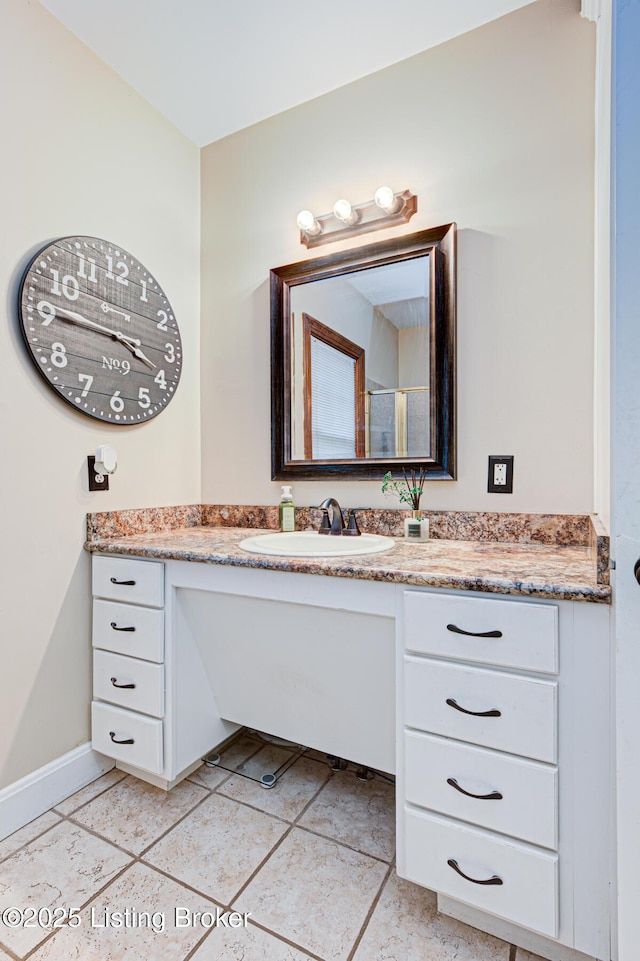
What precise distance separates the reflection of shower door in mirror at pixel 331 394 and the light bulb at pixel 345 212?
0.37 meters

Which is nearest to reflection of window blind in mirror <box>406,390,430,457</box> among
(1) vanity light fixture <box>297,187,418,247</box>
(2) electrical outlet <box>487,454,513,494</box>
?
(2) electrical outlet <box>487,454,513,494</box>

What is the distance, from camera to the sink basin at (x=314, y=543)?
4.51 feet

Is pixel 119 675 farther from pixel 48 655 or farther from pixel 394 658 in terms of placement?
pixel 394 658

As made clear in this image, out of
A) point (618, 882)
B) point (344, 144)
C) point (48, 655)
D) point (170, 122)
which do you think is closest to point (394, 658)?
point (618, 882)

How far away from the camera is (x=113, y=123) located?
170cm

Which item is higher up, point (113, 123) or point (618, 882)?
point (113, 123)

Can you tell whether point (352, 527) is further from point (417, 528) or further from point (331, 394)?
point (331, 394)

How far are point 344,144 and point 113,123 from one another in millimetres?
865

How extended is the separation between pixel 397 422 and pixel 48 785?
5.41 ft

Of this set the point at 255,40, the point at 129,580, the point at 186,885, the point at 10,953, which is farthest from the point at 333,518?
the point at 255,40

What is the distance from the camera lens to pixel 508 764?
3.13 ft

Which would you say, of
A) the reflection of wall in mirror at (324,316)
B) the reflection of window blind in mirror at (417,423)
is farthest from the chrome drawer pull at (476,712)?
the reflection of wall in mirror at (324,316)

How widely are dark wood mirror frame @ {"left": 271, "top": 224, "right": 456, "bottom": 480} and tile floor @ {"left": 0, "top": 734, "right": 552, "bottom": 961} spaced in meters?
1.10

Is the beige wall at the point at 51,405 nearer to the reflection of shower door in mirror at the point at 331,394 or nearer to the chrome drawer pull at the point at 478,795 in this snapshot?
the reflection of shower door in mirror at the point at 331,394
